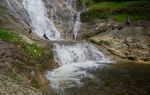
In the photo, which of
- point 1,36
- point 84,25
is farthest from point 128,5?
point 1,36

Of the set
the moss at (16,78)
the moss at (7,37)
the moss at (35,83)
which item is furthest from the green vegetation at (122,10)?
the moss at (16,78)

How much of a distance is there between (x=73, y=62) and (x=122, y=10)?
13297 mm

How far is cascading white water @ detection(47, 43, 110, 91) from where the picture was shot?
2078 cm

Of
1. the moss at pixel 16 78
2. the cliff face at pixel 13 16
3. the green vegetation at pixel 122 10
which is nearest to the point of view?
the moss at pixel 16 78

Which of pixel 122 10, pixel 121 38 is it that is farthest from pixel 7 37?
pixel 122 10

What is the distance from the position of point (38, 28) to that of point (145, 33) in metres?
11.9

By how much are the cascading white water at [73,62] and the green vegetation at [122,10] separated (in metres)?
8.15

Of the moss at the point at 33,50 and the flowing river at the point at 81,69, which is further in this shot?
the moss at the point at 33,50

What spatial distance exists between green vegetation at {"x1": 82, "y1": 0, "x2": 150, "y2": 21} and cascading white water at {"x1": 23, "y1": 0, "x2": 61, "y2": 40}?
4.57m

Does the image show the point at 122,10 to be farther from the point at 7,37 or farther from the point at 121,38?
the point at 7,37

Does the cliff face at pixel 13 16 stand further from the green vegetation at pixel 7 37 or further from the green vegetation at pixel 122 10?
the green vegetation at pixel 122 10

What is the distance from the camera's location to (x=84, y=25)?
38656mm

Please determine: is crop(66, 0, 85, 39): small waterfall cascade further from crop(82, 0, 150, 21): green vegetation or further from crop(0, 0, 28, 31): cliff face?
crop(0, 0, 28, 31): cliff face

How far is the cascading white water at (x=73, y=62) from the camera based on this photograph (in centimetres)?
2078
